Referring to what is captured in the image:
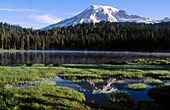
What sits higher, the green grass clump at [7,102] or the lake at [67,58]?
the green grass clump at [7,102]

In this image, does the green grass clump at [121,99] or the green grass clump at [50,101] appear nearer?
the green grass clump at [50,101]

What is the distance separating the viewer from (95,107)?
14.5 metres

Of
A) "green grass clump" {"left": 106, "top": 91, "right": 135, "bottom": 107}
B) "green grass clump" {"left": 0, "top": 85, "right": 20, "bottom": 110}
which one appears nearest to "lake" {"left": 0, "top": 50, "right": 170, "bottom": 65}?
"green grass clump" {"left": 106, "top": 91, "right": 135, "bottom": 107}

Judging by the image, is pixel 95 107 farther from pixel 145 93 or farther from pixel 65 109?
pixel 145 93

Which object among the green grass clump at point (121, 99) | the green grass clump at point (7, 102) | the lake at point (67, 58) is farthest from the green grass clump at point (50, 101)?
the lake at point (67, 58)

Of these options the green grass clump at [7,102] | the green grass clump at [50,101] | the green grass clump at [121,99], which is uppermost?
the green grass clump at [7,102]

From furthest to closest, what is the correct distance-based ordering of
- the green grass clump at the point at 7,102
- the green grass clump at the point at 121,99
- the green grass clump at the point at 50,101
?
the green grass clump at the point at 121,99, the green grass clump at the point at 50,101, the green grass clump at the point at 7,102

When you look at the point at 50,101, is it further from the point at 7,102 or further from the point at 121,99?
the point at 121,99

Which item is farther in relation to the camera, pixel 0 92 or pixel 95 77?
pixel 95 77

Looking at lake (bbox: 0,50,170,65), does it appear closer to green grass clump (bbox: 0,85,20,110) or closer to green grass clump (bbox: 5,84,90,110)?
green grass clump (bbox: 5,84,90,110)

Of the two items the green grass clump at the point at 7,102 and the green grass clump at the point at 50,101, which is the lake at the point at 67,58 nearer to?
the green grass clump at the point at 50,101

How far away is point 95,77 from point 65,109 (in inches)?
657

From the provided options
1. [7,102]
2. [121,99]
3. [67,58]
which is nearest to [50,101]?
[7,102]

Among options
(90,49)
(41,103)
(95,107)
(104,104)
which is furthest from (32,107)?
(90,49)
